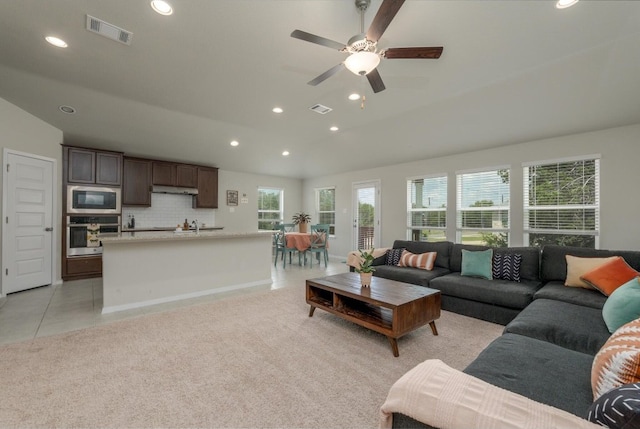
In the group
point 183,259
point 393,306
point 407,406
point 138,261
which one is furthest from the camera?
point 183,259

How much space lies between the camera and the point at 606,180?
3816mm

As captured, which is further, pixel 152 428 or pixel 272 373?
pixel 272 373

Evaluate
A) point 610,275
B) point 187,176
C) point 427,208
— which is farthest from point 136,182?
point 610,275

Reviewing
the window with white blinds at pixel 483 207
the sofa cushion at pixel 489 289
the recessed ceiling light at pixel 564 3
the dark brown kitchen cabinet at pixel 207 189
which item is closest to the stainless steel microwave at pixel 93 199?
the dark brown kitchen cabinet at pixel 207 189

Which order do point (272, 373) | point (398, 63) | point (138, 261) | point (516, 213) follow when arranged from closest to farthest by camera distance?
point (272, 373)
point (398, 63)
point (138, 261)
point (516, 213)

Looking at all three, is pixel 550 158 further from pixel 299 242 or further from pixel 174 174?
pixel 174 174

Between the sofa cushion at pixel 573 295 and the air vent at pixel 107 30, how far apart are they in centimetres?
478

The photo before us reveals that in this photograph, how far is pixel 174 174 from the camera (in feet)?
20.6

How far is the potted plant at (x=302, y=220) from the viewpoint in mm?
7828

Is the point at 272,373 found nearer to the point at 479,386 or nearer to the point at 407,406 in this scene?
the point at 407,406

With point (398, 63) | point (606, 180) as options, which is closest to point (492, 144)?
point (606, 180)

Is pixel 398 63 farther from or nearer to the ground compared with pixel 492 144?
farther from the ground

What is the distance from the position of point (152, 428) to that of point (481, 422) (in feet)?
5.63

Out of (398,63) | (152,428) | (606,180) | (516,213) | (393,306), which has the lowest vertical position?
(152,428)
